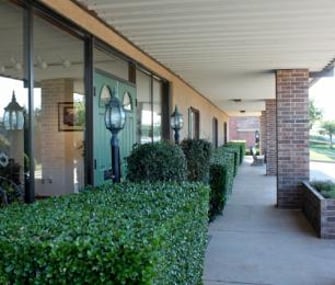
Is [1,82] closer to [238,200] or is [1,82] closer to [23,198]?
[23,198]

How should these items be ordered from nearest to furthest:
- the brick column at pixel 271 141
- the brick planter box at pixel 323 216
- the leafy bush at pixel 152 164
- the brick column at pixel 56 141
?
1. the leafy bush at pixel 152 164
2. the brick planter box at pixel 323 216
3. the brick column at pixel 56 141
4. the brick column at pixel 271 141

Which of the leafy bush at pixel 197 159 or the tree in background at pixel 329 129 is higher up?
the tree in background at pixel 329 129

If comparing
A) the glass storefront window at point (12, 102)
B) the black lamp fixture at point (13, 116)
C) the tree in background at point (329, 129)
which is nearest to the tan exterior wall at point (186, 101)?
the glass storefront window at point (12, 102)

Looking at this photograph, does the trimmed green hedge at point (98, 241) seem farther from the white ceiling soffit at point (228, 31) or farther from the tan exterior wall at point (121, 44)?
the white ceiling soffit at point (228, 31)

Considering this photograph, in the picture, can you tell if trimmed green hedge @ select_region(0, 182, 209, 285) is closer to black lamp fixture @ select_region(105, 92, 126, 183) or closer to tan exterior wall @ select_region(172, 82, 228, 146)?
black lamp fixture @ select_region(105, 92, 126, 183)

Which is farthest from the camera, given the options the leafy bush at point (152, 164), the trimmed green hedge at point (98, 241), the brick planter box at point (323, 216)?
the brick planter box at point (323, 216)

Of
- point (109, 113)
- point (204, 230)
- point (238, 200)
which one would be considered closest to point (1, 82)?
point (109, 113)

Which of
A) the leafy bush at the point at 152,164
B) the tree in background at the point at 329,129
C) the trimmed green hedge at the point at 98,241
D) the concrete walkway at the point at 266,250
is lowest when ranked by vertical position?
the concrete walkway at the point at 266,250

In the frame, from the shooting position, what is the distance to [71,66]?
6.48 metres

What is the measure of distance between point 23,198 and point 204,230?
1.61 metres

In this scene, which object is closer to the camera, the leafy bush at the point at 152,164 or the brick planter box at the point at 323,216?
the leafy bush at the point at 152,164

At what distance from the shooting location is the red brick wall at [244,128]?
45250 millimetres

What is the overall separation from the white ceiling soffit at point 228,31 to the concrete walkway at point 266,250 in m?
2.73

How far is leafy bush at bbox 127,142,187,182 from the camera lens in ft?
15.8
